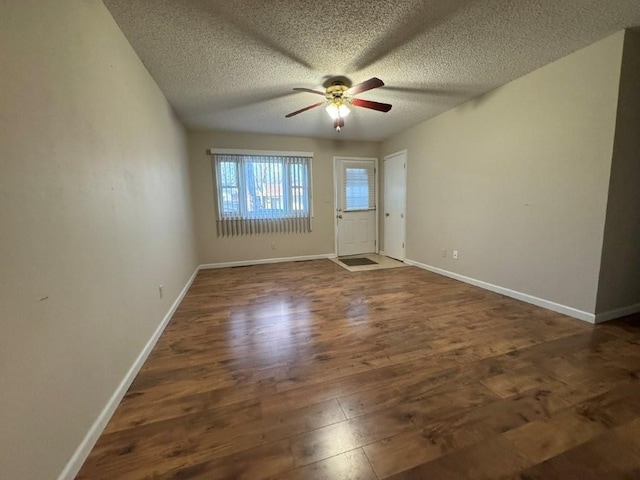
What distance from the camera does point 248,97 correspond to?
3.07m

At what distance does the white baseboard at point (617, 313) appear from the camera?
2.34 meters

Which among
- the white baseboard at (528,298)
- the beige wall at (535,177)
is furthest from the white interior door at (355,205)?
the white baseboard at (528,298)

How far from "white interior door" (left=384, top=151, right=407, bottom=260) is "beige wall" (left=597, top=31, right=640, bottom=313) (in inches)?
107

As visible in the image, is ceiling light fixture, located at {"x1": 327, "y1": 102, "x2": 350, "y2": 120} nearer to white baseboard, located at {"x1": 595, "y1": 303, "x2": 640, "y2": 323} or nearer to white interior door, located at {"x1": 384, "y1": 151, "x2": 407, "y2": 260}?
white interior door, located at {"x1": 384, "y1": 151, "x2": 407, "y2": 260}

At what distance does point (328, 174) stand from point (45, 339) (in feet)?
15.3

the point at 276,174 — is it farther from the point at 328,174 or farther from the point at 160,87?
the point at 160,87

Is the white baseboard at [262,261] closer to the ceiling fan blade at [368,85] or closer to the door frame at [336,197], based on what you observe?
the door frame at [336,197]

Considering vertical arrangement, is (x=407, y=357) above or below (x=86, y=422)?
below

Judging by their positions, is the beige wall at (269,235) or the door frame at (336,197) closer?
the beige wall at (269,235)

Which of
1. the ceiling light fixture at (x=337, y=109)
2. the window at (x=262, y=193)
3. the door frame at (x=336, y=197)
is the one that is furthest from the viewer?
the door frame at (x=336, y=197)

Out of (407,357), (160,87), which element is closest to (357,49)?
(160,87)

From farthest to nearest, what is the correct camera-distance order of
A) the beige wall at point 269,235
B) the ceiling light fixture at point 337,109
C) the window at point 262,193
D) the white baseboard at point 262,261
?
the white baseboard at point 262,261 → the window at point 262,193 → the beige wall at point 269,235 → the ceiling light fixture at point 337,109

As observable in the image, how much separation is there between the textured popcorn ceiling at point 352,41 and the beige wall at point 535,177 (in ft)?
0.80

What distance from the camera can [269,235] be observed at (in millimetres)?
5000
